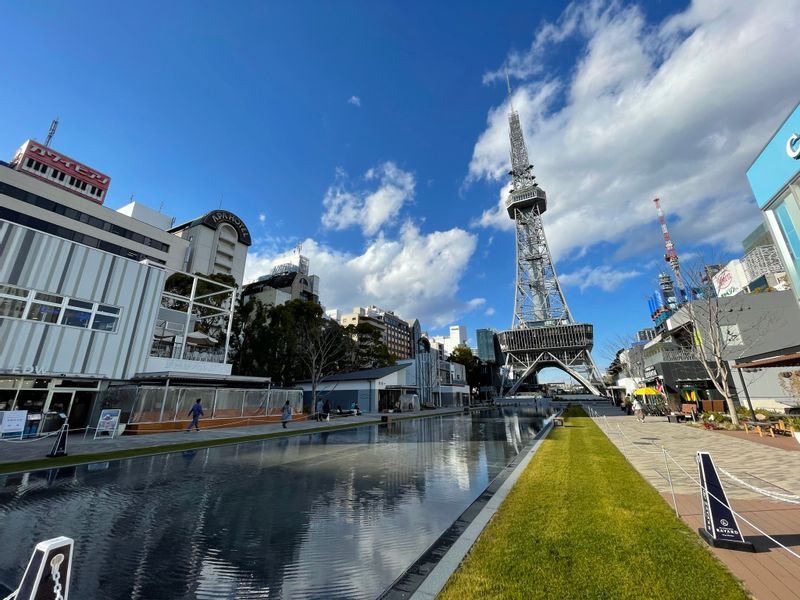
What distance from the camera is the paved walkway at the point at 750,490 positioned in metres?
3.81

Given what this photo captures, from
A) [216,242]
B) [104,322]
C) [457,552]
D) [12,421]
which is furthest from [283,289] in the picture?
[457,552]

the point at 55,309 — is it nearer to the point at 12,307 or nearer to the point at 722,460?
the point at 12,307

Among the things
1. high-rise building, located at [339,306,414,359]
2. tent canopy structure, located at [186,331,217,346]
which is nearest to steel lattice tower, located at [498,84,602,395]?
high-rise building, located at [339,306,414,359]

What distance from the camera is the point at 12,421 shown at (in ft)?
48.9

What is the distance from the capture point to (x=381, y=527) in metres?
5.89

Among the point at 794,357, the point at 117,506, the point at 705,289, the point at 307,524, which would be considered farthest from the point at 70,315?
the point at 705,289

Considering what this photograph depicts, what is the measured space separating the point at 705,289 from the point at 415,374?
3712 cm

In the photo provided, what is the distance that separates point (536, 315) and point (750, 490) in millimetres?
103170

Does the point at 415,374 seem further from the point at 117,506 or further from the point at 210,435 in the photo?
the point at 117,506

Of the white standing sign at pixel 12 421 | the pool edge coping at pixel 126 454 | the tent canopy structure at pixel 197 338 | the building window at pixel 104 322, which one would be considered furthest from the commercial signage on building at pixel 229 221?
the pool edge coping at pixel 126 454

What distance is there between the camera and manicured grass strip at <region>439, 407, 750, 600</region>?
3.62 meters

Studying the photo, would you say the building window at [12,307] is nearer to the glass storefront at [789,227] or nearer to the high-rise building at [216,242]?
the glass storefront at [789,227]

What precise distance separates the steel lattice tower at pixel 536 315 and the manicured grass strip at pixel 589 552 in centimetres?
9729

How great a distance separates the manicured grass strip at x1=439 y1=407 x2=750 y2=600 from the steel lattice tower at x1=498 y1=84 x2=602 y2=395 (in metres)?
97.3
